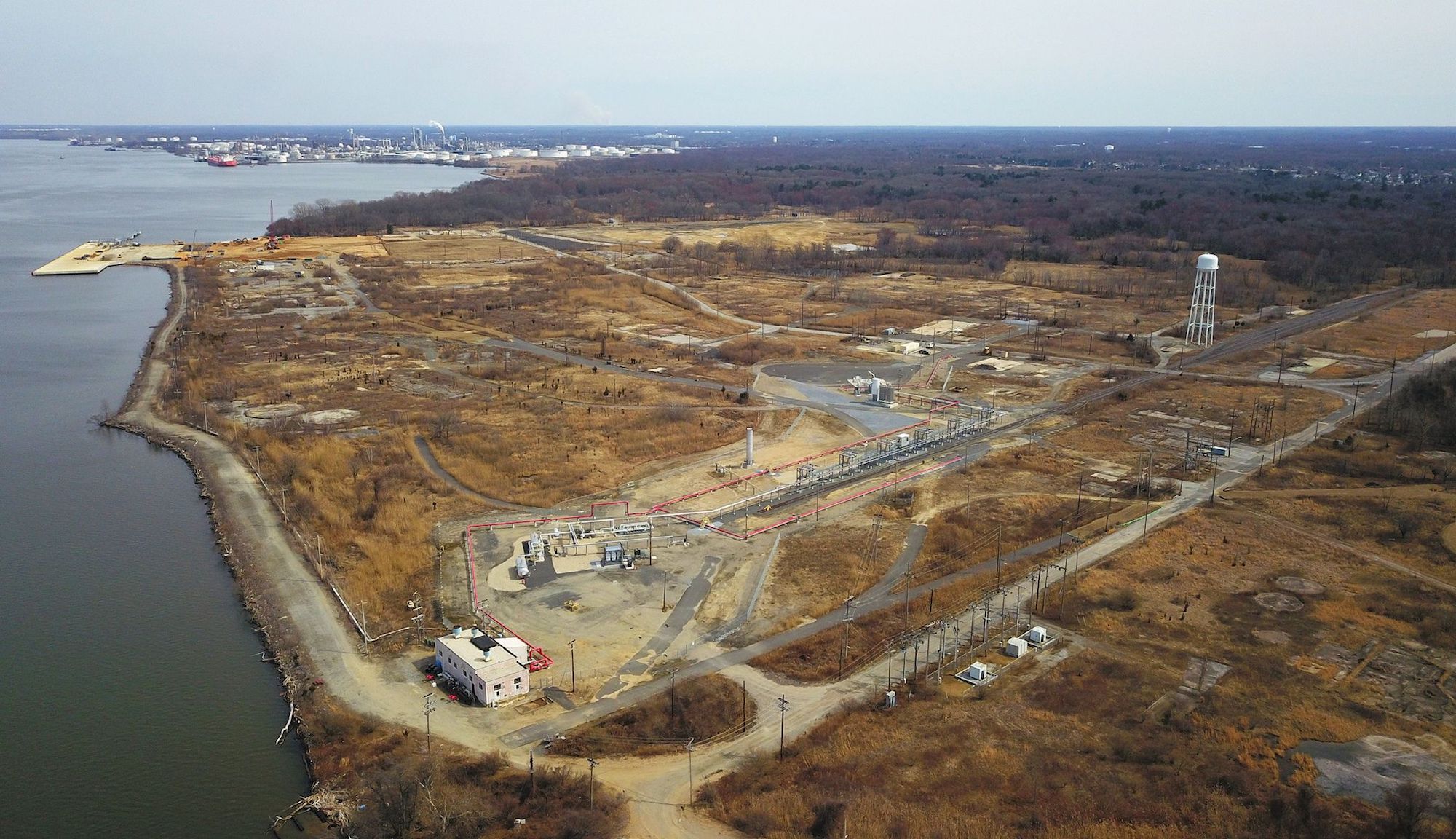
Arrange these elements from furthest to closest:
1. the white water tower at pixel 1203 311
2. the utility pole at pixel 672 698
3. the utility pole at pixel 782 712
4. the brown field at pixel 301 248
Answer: the brown field at pixel 301 248 < the white water tower at pixel 1203 311 < the utility pole at pixel 672 698 < the utility pole at pixel 782 712

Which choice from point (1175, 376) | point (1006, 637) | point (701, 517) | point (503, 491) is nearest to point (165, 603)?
point (503, 491)

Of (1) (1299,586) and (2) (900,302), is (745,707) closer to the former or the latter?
(1) (1299,586)

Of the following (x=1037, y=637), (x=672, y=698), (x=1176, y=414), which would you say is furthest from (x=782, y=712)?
(x=1176, y=414)

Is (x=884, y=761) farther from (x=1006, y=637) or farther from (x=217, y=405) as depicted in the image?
(x=217, y=405)

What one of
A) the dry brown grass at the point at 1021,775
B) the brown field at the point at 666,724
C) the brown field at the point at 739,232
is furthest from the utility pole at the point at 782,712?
the brown field at the point at 739,232

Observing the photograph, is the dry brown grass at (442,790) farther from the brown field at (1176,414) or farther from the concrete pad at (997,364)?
the concrete pad at (997,364)

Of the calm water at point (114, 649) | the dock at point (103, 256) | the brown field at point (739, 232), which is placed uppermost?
the brown field at point (739, 232)
